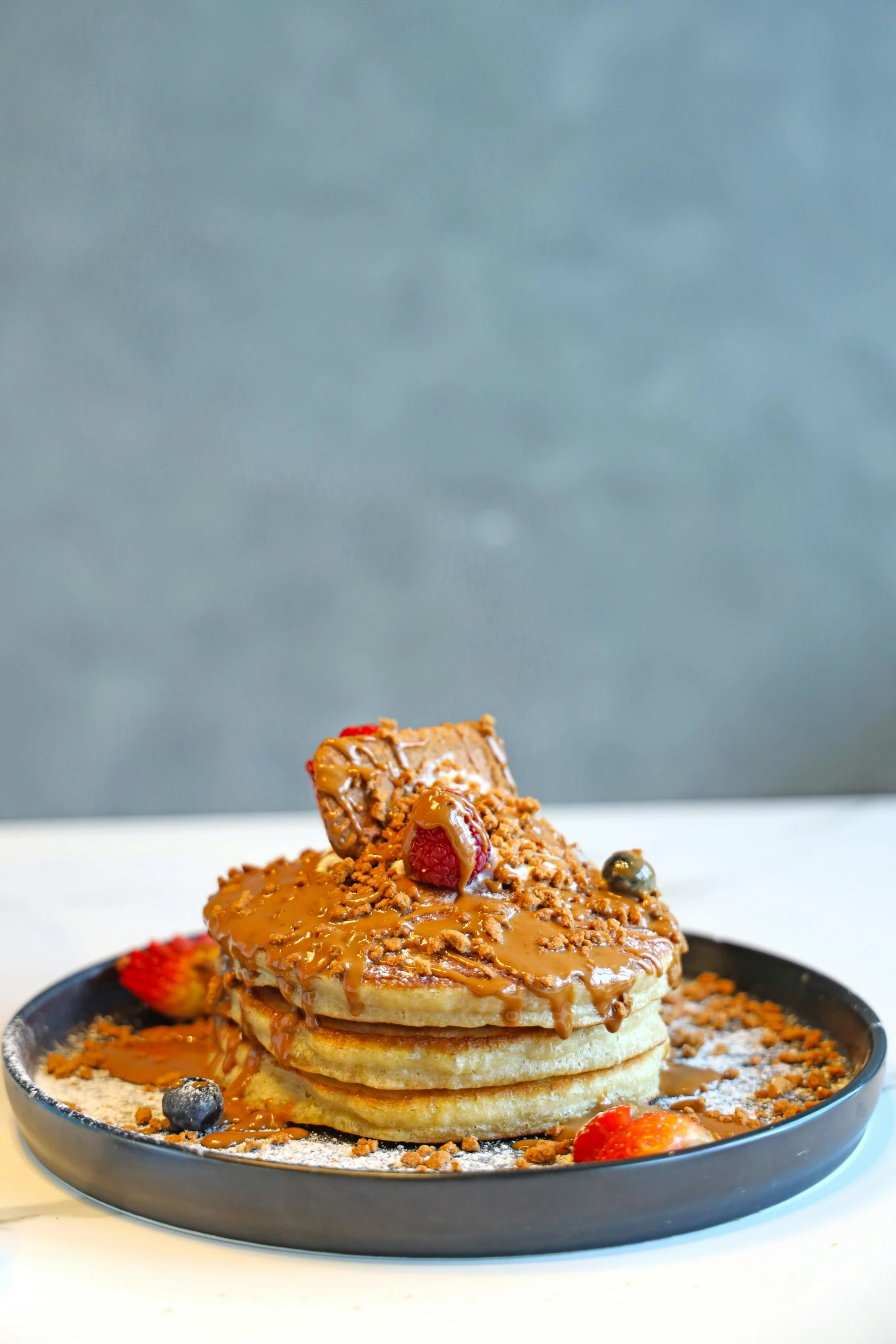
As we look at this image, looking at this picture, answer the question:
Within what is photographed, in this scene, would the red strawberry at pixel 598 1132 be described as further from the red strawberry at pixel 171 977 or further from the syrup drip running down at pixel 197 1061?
the red strawberry at pixel 171 977

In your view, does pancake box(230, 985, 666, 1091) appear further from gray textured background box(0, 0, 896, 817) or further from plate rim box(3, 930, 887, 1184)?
gray textured background box(0, 0, 896, 817)

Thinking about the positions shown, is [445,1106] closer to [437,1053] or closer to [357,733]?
[437,1053]

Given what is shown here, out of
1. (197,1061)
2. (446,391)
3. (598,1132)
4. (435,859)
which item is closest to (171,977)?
(197,1061)

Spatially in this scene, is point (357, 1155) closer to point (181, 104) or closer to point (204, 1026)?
point (204, 1026)

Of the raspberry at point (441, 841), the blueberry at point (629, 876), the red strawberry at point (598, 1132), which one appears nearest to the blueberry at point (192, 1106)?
the raspberry at point (441, 841)

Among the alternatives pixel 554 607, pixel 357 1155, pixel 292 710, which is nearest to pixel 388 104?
pixel 554 607

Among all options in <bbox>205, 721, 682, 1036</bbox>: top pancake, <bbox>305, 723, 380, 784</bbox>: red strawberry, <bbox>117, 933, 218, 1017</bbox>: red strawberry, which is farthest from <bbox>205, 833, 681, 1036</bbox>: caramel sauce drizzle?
<bbox>117, 933, 218, 1017</bbox>: red strawberry
